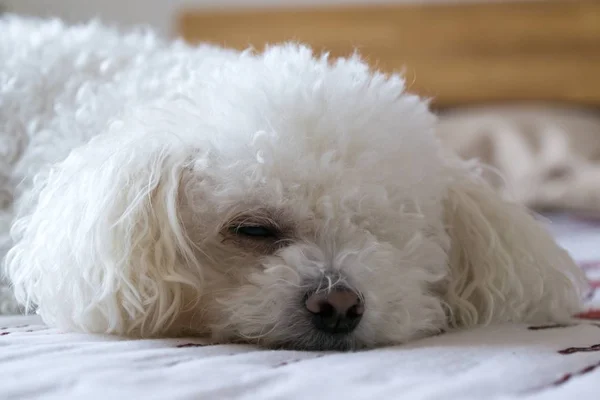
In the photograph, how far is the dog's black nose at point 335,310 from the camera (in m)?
1.06

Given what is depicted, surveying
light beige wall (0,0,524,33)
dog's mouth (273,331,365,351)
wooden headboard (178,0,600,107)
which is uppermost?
light beige wall (0,0,524,33)

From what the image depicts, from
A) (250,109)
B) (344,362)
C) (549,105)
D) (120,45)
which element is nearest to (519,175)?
(549,105)

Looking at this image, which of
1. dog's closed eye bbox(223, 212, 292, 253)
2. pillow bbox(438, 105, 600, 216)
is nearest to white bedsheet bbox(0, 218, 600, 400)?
dog's closed eye bbox(223, 212, 292, 253)

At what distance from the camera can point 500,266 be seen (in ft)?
4.32

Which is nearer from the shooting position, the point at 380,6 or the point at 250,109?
the point at 250,109

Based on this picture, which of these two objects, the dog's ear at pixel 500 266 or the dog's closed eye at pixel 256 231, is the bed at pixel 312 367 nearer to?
the dog's ear at pixel 500 266

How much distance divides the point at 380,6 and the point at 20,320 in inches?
108

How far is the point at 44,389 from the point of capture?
0.77 meters

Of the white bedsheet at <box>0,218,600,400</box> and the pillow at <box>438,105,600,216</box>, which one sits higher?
the pillow at <box>438,105,600,216</box>

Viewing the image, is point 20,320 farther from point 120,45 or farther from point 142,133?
point 120,45

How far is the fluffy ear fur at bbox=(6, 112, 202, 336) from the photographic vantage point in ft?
3.50

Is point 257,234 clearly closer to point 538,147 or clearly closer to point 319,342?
point 319,342

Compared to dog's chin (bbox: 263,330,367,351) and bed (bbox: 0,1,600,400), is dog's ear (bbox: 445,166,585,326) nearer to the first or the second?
bed (bbox: 0,1,600,400)

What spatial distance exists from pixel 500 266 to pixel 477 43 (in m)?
2.39
